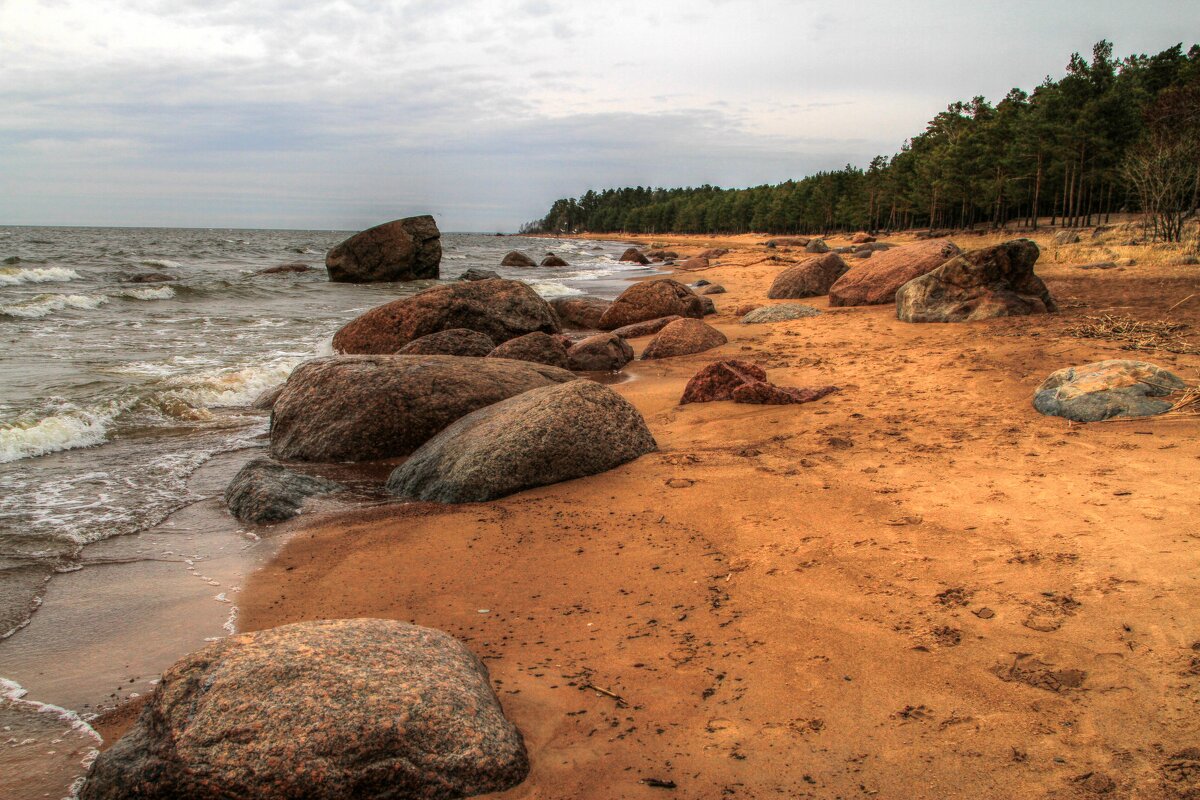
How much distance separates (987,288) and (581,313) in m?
7.53

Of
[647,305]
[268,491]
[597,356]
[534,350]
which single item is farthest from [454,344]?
[647,305]

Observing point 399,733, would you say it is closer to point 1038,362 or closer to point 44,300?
point 1038,362

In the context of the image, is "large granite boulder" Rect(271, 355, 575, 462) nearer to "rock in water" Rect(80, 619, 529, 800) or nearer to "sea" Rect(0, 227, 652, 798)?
"sea" Rect(0, 227, 652, 798)

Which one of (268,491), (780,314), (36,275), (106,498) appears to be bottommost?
(106,498)

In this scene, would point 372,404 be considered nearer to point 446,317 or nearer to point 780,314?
point 446,317

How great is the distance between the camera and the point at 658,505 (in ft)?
16.3

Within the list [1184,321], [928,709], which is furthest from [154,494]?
[1184,321]

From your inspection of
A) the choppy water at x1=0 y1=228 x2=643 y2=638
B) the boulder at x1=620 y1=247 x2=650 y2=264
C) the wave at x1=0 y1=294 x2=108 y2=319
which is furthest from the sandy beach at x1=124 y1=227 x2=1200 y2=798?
the boulder at x1=620 y1=247 x2=650 y2=264

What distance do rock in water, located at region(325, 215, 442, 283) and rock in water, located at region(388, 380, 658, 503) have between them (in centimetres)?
2217

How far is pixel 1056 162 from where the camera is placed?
41062 mm

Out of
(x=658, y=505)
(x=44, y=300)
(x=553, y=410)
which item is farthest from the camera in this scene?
(x=44, y=300)

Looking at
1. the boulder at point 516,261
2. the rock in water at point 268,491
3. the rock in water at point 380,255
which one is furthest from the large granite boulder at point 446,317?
the boulder at point 516,261

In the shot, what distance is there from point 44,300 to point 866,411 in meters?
20.0

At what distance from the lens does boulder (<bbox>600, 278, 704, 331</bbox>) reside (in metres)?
14.4
